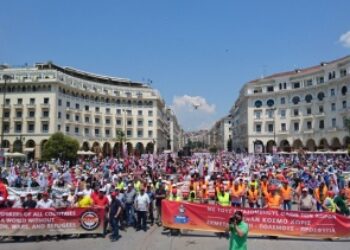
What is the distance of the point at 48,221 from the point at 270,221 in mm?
7170

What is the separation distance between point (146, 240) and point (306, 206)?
5702 millimetres

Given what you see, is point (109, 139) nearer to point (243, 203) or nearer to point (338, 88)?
point (338, 88)

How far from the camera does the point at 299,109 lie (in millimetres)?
75438

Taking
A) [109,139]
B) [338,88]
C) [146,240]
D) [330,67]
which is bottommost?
[146,240]

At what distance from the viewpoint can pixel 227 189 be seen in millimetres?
14977

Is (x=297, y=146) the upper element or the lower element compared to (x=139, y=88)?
lower

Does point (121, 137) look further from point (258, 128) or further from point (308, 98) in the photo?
point (308, 98)

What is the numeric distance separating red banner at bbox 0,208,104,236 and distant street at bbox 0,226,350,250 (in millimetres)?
342

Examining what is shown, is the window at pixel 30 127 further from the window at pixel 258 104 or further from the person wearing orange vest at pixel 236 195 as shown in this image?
the person wearing orange vest at pixel 236 195

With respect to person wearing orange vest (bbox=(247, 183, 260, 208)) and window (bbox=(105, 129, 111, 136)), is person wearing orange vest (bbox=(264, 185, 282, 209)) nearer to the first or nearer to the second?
person wearing orange vest (bbox=(247, 183, 260, 208))

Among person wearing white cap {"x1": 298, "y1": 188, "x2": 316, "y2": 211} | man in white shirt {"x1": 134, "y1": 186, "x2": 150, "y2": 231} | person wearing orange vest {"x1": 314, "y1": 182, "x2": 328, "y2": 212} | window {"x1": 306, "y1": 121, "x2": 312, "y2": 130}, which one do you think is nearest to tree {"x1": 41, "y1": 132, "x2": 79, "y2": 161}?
window {"x1": 306, "y1": 121, "x2": 312, "y2": 130}

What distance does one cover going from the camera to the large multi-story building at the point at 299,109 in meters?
65.2

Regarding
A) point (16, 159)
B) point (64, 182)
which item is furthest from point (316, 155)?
point (16, 159)

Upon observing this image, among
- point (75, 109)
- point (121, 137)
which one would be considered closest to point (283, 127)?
point (121, 137)
